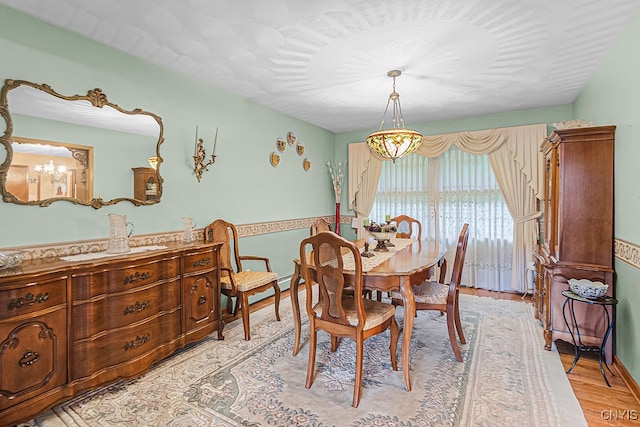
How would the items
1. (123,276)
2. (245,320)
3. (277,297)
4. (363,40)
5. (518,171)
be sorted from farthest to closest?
(518,171) → (277,297) → (245,320) → (363,40) → (123,276)

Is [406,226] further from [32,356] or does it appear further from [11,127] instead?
[11,127]

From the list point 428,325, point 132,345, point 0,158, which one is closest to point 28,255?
point 0,158

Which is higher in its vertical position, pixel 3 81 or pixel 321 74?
pixel 321 74

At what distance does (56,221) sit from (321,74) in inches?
99.1

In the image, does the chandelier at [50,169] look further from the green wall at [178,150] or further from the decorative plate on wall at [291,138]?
the decorative plate on wall at [291,138]

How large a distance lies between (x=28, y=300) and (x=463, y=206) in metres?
4.78

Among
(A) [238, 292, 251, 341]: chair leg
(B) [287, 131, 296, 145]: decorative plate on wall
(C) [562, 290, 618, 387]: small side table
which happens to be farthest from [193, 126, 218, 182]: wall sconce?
(C) [562, 290, 618, 387]: small side table

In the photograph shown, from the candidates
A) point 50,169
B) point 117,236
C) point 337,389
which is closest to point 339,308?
point 337,389

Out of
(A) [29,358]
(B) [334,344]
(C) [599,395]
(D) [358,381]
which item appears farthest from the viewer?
(B) [334,344]

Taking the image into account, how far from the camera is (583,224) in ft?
8.32

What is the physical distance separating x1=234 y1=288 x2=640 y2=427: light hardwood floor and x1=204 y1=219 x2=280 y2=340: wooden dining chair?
2.47m

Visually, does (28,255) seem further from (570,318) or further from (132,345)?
(570,318)

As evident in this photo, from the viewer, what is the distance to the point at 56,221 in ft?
7.37

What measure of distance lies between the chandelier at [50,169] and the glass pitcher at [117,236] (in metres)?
0.43
